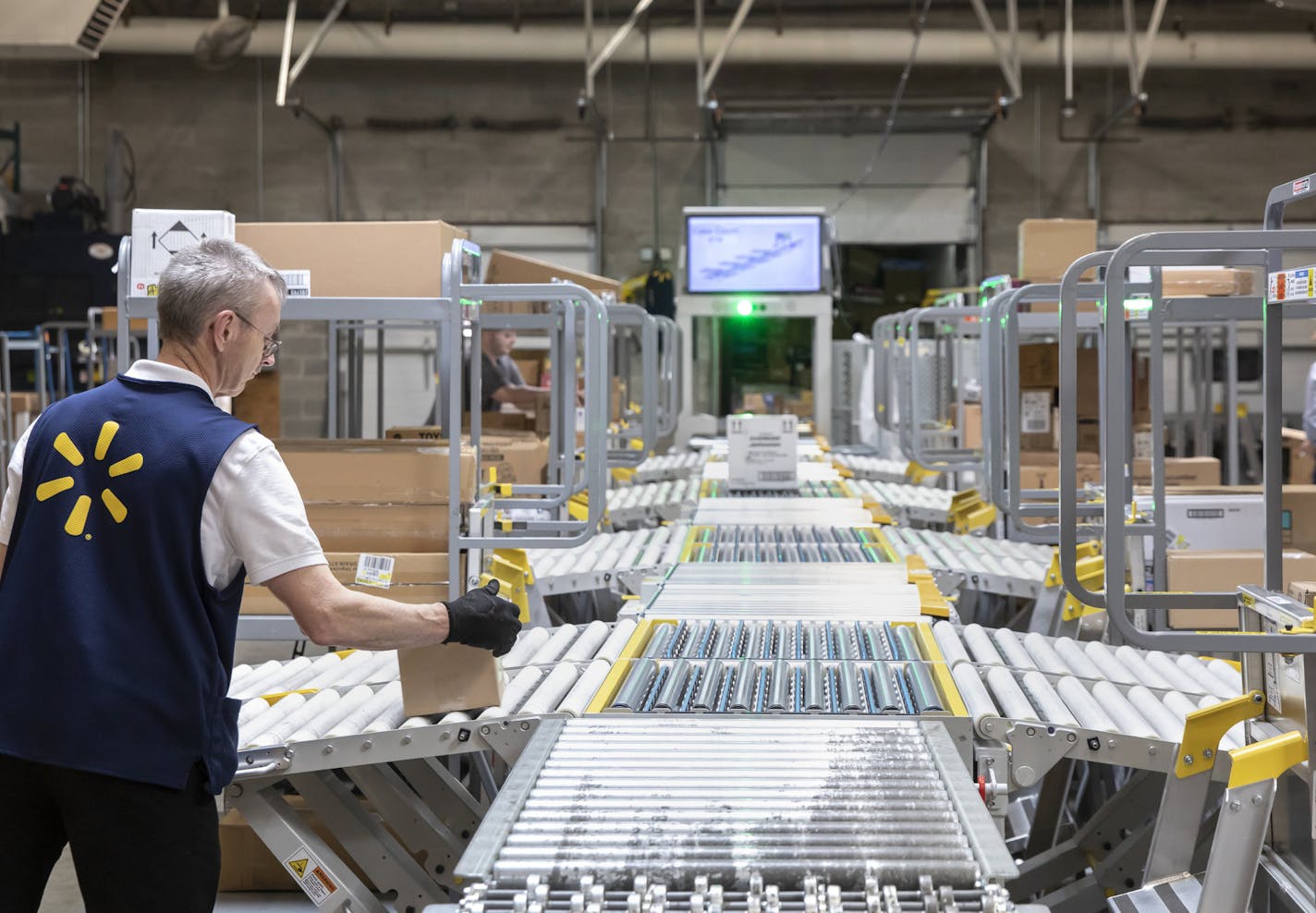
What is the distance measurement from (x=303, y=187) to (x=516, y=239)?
2378 millimetres

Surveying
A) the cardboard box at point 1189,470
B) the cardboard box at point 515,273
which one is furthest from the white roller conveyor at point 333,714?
the cardboard box at point 1189,470

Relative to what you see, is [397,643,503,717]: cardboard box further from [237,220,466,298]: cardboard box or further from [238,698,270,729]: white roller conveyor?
[237,220,466,298]: cardboard box

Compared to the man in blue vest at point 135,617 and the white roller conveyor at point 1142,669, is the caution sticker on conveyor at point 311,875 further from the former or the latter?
the white roller conveyor at point 1142,669

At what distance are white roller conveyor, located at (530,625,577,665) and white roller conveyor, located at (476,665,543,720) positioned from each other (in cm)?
8

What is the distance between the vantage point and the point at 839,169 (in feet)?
47.4

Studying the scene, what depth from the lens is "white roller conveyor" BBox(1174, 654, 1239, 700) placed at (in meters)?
2.89

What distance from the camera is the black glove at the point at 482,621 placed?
225 cm

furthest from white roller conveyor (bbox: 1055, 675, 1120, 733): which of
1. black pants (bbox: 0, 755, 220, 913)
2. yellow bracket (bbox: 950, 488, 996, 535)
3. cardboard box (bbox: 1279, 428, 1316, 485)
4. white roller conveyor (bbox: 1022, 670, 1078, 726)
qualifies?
cardboard box (bbox: 1279, 428, 1316, 485)

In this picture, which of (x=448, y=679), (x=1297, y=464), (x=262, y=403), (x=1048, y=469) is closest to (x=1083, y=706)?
(x=448, y=679)

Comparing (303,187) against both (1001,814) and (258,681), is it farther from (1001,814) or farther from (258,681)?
(1001,814)

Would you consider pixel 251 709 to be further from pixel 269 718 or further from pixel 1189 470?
pixel 1189 470

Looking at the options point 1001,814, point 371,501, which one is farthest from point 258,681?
point 1001,814

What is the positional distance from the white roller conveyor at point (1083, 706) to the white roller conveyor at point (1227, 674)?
354 millimetres

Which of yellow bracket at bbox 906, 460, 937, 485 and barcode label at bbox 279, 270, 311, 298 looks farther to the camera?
yellow bracket at bbox 906, 460, 937, 485
